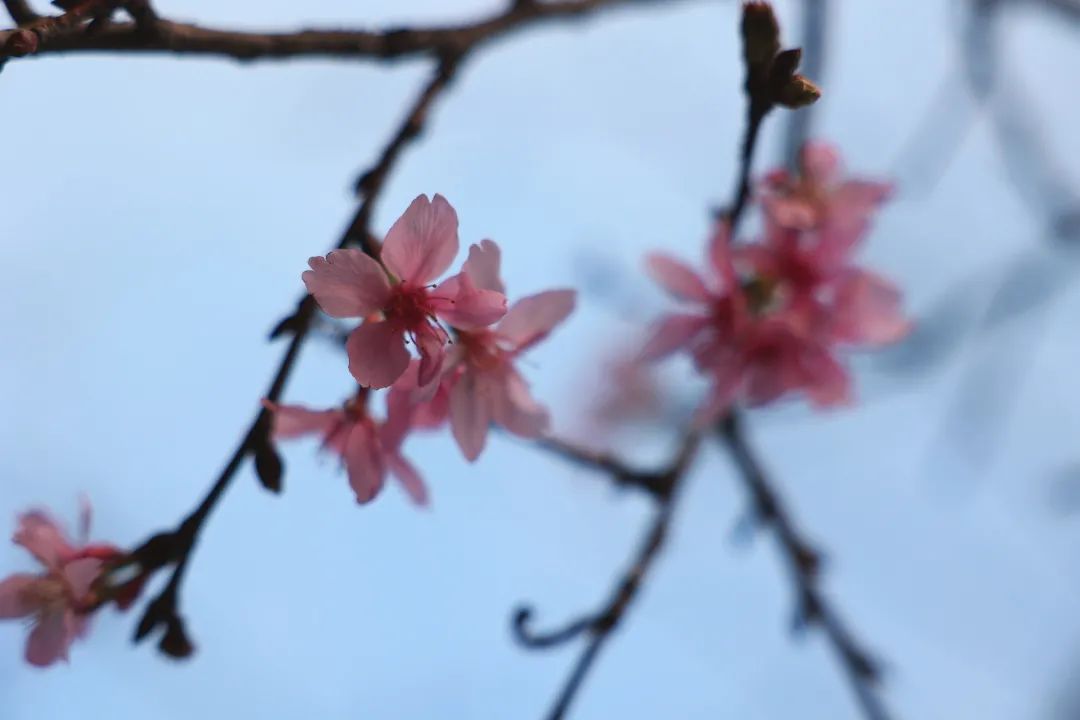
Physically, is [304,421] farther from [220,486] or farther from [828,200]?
[828,200]

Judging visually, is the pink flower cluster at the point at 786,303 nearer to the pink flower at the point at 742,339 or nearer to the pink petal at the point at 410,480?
the pink flower at the point at 742,339

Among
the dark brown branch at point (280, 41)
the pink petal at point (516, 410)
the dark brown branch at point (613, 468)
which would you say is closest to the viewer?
the dark brown branch at point (280, 41)

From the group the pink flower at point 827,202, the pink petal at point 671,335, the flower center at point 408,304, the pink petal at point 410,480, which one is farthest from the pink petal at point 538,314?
the pink flower at point 827,202

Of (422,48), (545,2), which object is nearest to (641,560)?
(422,48)

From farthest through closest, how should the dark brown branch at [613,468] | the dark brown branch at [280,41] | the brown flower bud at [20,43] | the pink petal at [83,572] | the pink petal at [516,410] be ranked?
the dark brown branch at [613,468], the pink petal at [516,410], the pink petal at [83,572], the dark brown branch at [280,41], the brown flower bud at [20,43]

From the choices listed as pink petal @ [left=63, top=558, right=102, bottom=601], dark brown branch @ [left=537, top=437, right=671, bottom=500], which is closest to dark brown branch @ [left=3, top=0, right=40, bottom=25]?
pink petal @ [left=63, top=558, right=102, bottom=601]

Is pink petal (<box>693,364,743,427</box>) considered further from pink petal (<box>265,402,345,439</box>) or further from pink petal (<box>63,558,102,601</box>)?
pink petal (<box>63,558,102,601</box>)
